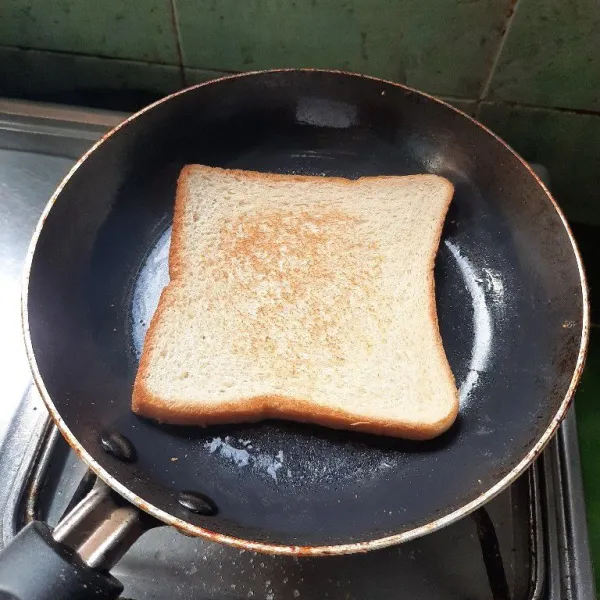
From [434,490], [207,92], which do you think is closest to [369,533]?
[434,490]

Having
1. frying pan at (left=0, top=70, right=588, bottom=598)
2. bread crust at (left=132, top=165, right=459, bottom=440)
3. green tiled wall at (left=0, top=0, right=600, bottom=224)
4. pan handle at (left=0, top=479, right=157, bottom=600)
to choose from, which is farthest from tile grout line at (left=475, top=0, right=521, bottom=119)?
pan handle at (left=0, top=479, right=157, bottom=600)

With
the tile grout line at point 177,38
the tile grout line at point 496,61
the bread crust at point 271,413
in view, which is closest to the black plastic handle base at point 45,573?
the bread crust at point 271,413

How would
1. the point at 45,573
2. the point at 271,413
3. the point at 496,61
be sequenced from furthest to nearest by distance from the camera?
the point at 496,61, the point at 271,413, the point at 45,573

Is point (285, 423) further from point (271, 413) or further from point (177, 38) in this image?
point (177, 38)

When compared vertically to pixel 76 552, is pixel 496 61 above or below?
above

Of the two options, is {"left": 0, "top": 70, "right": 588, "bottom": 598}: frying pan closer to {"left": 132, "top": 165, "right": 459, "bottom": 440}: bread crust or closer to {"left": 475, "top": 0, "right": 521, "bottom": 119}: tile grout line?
{"left": 132, "top": 165, "right": 459, "bottom": 440}: bread crust

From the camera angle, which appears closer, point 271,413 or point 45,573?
point 45,573

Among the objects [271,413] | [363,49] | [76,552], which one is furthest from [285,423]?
[363,49]

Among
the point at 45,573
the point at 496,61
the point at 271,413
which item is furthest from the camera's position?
the point at 496,61
